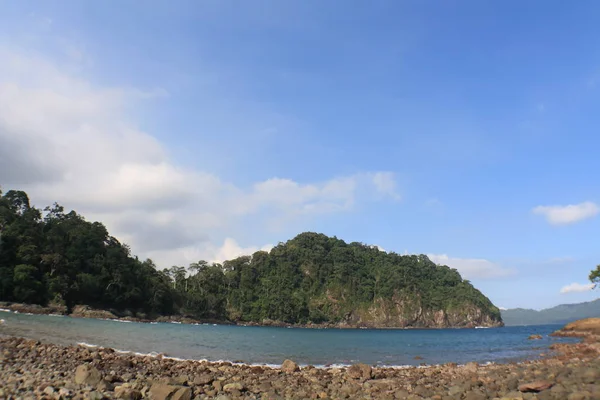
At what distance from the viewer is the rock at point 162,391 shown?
36.6ft

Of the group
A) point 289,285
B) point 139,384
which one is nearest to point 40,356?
point 139,384

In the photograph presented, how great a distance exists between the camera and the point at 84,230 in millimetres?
95250

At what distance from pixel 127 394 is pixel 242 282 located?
481ft

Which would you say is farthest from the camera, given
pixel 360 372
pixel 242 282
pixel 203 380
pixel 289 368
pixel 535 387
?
pixel 242 282

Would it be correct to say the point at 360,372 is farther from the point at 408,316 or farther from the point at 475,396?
the point at 408,316

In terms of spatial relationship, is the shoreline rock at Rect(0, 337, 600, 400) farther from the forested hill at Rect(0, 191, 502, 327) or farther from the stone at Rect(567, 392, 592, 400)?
the forested hill at Rect(0, 191, 502, 327)

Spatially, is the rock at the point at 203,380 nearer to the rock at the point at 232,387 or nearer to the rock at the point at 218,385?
the rock at the point at 218,385

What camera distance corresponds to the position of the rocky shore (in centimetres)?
1147

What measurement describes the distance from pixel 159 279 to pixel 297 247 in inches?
3144

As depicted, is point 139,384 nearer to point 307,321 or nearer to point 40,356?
point 40,356

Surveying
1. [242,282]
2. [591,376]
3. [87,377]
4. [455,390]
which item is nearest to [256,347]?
[87,377]

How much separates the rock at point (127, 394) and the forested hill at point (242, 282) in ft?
247

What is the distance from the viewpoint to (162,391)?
37.3 ft

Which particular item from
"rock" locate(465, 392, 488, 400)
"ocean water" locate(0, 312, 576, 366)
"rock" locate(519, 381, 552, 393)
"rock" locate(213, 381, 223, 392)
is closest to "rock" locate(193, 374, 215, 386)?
"rock" locate(213, 381, 223, 392)
